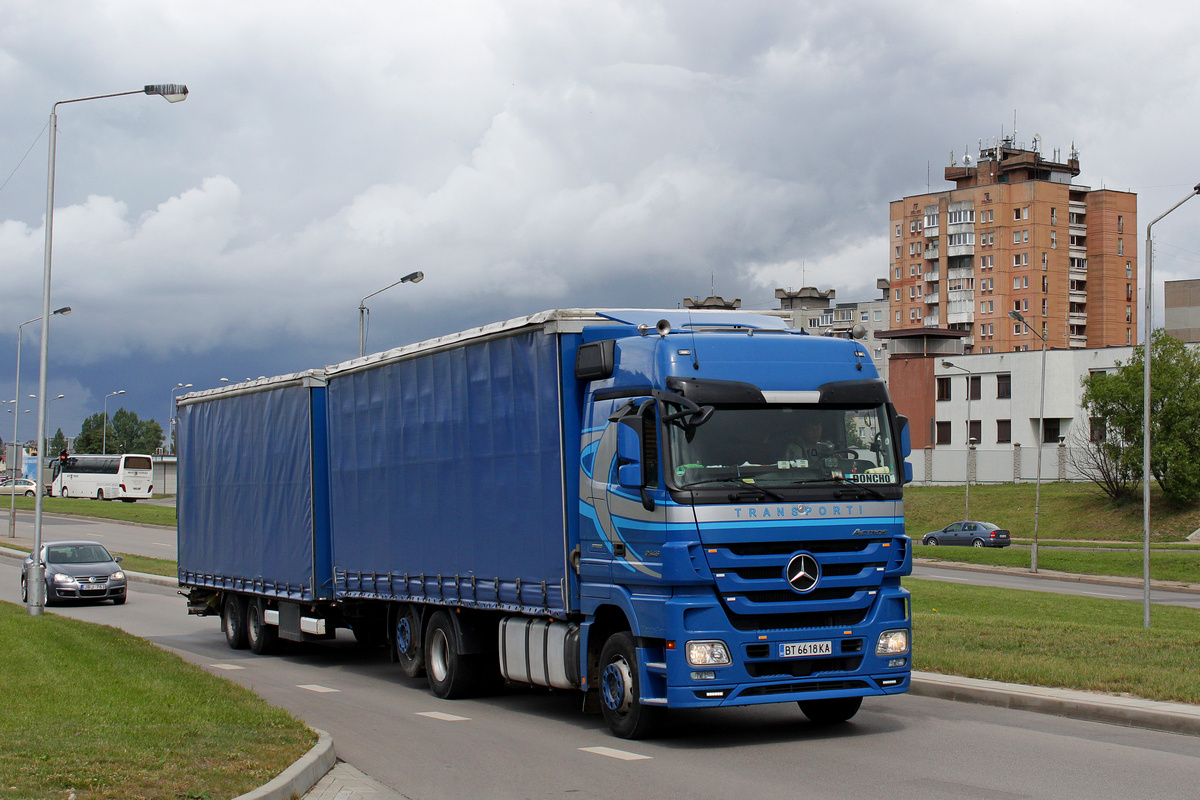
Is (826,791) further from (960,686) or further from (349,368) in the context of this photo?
(349,368)

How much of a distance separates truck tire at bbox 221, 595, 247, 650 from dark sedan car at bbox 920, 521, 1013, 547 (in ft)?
131

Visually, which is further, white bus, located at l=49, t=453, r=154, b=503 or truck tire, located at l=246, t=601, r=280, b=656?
white bus, located at l=49, t=453, r=154, b=503

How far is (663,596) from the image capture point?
996 centimetres

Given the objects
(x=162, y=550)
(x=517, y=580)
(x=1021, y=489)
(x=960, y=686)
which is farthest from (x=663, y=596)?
(x=1021, y=489)

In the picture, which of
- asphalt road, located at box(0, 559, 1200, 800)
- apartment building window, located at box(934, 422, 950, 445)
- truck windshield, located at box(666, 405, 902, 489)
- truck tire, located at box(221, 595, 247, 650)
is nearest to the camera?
asphalt road, located at box(0, 559, 1200, 800)

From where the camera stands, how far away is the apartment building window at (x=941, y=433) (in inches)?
3563

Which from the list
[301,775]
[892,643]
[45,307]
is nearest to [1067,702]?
[892,643]

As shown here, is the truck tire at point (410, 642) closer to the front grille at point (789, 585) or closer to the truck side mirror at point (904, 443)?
the front grille at point (789, 585)

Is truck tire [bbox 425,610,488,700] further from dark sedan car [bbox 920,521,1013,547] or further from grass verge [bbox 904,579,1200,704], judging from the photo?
dark sedan car [bbox 920,521,1013,547]

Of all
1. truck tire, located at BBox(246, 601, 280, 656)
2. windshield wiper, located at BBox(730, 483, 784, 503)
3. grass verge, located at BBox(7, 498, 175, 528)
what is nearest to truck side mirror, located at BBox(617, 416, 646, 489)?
windshield wiper, located at BBox(730, 483, 784, 503)

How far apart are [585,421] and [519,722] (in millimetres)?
2996

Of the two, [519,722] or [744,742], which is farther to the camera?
[519,722]

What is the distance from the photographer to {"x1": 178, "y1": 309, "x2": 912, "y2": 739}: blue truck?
991cm

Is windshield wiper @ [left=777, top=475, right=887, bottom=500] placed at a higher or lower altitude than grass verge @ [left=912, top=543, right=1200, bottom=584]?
higher
